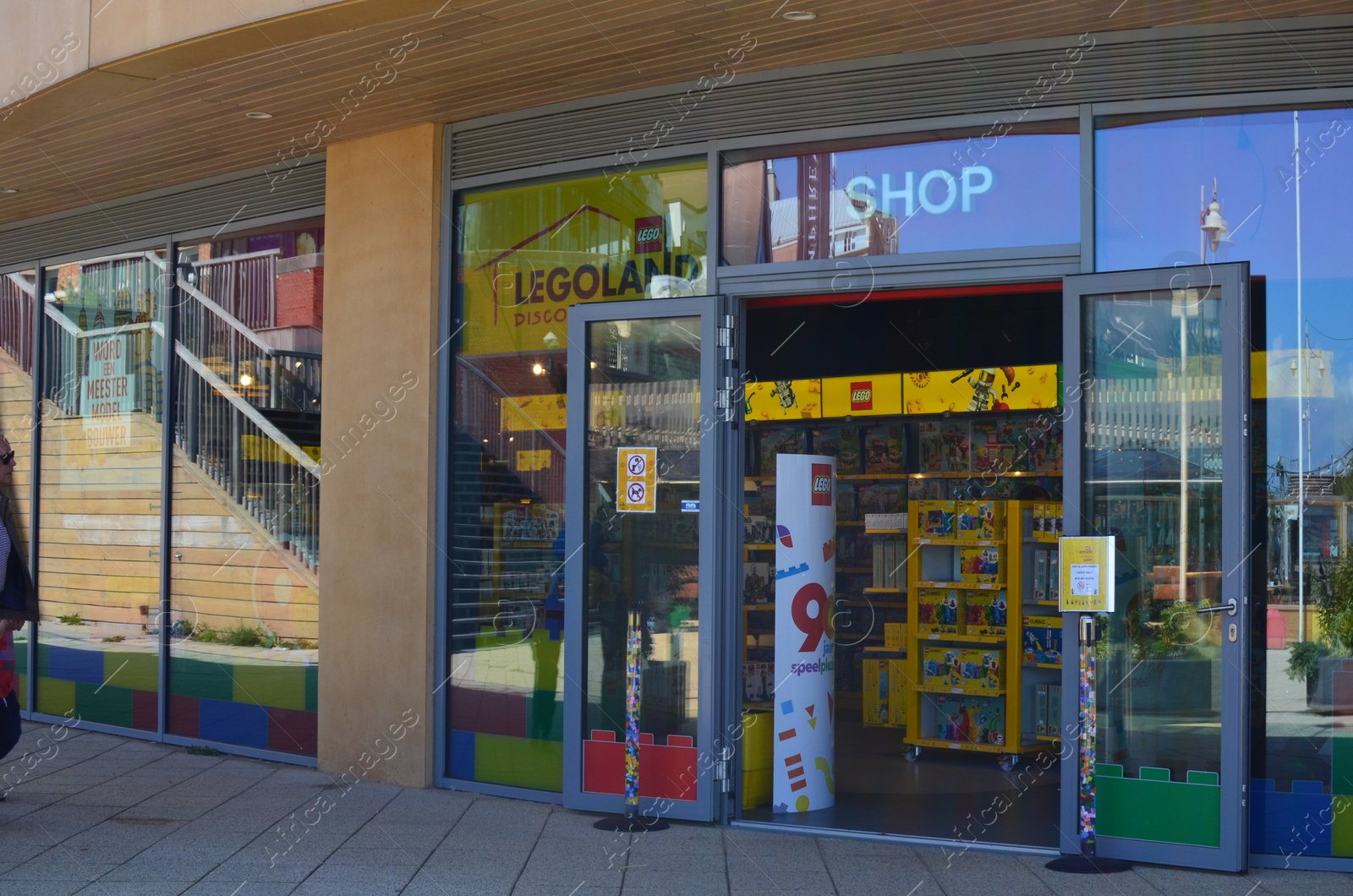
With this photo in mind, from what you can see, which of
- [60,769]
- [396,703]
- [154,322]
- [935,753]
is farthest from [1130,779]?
[154,322]

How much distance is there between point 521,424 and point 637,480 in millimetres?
897

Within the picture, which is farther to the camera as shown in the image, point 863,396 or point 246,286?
point 863,396

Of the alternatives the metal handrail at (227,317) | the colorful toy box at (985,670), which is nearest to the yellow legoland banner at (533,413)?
the metal handrail at (227,317)

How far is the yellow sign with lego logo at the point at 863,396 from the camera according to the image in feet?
29.8

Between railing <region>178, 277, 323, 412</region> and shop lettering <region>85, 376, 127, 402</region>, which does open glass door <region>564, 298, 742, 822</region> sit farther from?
shop lettering <region>85, 376, 127, 402</region>

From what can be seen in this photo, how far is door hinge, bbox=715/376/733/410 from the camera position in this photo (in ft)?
20.0

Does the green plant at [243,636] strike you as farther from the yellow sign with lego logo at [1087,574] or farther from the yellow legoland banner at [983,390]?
the yellow sign with lego logo at [1087,574]

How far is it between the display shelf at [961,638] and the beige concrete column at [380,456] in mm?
3231

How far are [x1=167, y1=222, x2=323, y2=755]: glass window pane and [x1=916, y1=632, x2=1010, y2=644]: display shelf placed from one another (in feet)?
12.5

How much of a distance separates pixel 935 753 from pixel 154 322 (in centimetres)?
604

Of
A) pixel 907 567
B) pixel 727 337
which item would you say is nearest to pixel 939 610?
pixel 907 567

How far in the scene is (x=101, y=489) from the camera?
9.21 m

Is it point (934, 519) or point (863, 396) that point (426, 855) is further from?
point (863, 396)

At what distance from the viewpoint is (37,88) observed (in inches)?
256
